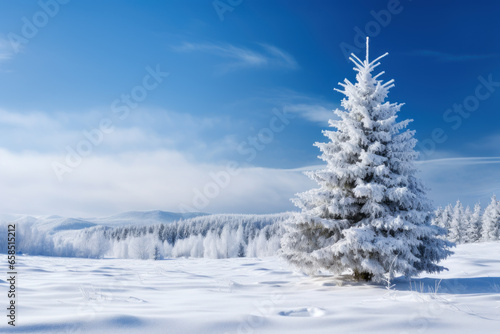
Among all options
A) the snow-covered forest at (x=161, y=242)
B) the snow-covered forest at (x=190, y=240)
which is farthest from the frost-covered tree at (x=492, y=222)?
the snow-covered forest at (x=161, y=242)

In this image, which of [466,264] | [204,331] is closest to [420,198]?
[466,264]

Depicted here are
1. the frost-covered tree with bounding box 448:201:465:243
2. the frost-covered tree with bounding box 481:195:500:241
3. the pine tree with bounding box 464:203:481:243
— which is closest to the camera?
the frost-covered tree with bounding box 481:195:500:241

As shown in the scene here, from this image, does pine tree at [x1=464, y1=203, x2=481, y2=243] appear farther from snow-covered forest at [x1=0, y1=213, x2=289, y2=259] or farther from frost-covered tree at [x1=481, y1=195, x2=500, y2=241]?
snow-covered forest at [x1=0, y1=213, x2=289, y2=259]

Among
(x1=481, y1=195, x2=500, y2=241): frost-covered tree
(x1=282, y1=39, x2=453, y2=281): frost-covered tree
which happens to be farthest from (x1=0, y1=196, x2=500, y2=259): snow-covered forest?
(x1=282, y1=39, x2=453, y2=281): frost-covered tree

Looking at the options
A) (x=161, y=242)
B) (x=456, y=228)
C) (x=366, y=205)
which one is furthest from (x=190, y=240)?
(x=366, y=205)

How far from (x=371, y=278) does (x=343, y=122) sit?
4.67 m

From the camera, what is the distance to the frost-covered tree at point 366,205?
912 centimetres

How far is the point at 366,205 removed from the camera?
9.62 metres

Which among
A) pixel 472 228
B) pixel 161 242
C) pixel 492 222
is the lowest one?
pixel 161 242

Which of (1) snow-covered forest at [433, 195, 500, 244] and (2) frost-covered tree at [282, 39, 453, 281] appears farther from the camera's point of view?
(1) snow-covered forest at [433, 195, 500, 244]

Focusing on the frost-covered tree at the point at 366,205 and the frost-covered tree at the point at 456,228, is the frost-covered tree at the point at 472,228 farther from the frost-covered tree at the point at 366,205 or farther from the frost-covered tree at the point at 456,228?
the frost-covered tree at the point at 366,205

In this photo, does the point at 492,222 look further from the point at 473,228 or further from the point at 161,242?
the point at 161,242

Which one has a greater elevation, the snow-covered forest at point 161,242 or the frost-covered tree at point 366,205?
the frost-covered tree at point 366,205

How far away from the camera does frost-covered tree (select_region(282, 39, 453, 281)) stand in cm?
912
